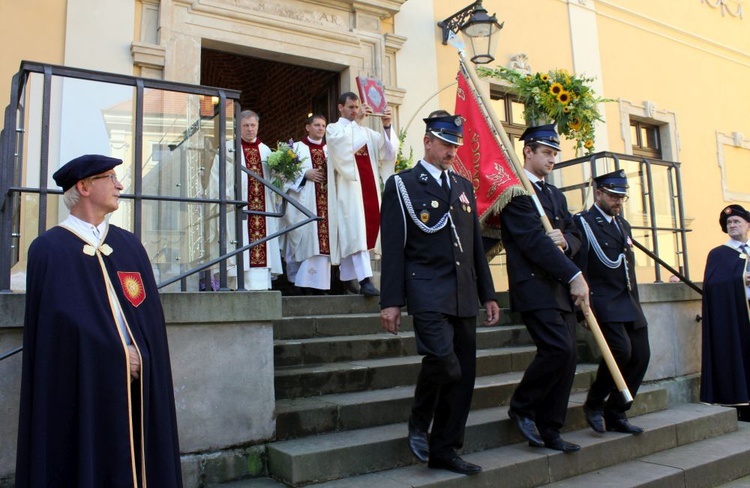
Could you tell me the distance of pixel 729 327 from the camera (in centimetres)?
655

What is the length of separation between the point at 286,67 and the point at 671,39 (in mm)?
7027

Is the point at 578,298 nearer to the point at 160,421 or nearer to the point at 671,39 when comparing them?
the point at 160,421

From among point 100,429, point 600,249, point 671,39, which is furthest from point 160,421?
point 671,39

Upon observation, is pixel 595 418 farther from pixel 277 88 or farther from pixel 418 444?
pixel 277 88

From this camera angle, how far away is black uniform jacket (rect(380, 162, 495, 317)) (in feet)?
12.5

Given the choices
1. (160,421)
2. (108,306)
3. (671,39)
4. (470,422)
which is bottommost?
(470,422)

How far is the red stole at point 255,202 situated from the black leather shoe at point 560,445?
132 inches

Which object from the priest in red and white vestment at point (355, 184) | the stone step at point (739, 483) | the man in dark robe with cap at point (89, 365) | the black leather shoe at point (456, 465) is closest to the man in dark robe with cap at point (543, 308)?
the black leather shoe at point (456, 465)

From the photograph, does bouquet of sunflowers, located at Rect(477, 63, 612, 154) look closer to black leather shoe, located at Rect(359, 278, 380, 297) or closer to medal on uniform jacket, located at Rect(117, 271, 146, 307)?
black leather shoe, located at Rect(359, 278, 380, 297)

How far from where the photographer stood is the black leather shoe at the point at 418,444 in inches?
154

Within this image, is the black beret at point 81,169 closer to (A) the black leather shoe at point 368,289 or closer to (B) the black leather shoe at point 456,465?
(B) the black leather shoe at point 456,465

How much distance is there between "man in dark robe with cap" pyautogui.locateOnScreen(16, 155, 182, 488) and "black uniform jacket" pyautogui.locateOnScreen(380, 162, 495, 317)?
1.41 meters

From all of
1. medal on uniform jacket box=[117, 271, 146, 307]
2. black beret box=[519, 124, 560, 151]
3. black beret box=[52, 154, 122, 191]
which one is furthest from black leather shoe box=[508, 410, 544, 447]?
black beret box=[52, 154, 122, 191]

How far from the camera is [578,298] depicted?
13.9ft
